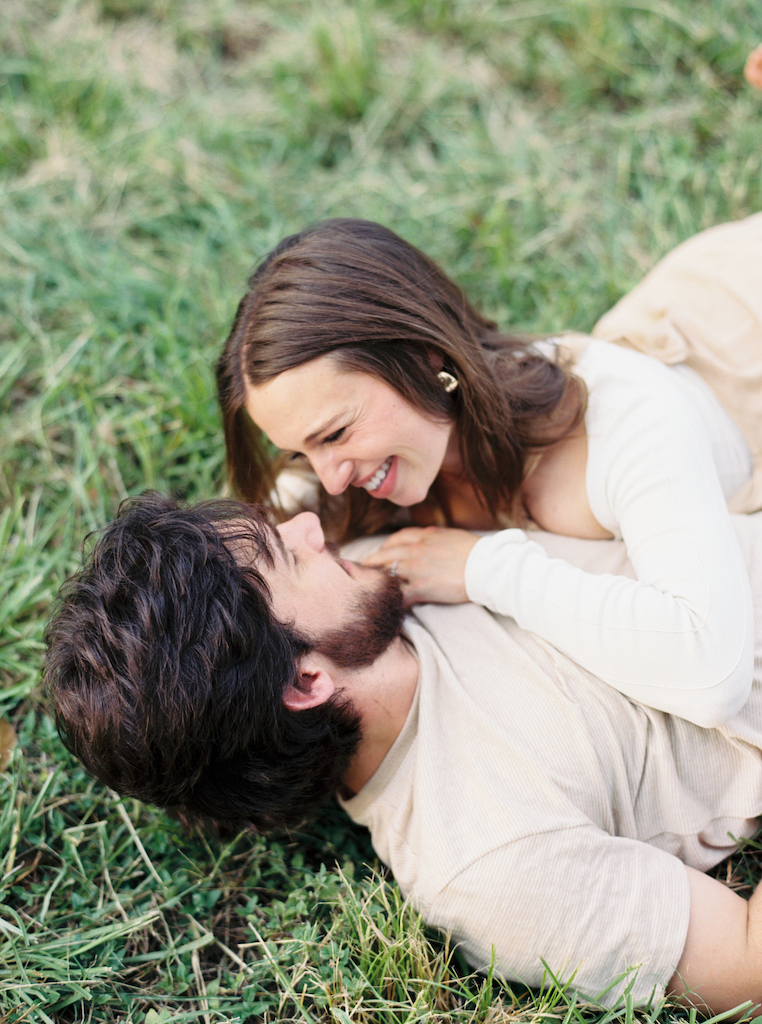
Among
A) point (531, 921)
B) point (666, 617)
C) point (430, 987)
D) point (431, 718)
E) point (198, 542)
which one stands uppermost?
point (198, 542)

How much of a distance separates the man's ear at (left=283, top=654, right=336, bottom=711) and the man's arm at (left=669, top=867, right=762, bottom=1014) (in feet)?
3.24

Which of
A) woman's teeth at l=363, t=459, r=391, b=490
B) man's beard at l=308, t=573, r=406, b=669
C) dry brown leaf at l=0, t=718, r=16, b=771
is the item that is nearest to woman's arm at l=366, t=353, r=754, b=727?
man's beard at l=308, t=573, r=406, b=669

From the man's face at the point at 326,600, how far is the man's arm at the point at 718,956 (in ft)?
3.22

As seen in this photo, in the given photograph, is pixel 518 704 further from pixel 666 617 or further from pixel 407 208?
pixel 407 208

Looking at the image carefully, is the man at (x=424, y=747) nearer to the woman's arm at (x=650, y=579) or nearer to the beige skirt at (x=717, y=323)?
the woman's arm at (x=650, y=579)

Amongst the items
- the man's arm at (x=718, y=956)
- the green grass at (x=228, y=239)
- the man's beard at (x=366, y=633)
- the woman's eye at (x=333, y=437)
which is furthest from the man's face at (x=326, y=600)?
the man's arm at (x=718, y=956)

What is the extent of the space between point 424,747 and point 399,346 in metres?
1.09

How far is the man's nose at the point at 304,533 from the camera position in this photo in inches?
86.5

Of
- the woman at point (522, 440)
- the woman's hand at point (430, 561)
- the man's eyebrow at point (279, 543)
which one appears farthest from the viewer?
the woman's hand at point (430, 561)

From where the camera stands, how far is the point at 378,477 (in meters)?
2.37

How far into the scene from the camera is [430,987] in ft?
6.41

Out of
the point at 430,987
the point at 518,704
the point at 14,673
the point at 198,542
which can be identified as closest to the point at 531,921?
the point at 430,987

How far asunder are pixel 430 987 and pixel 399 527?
1437mm

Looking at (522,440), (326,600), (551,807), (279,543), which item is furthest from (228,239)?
(551,807)
